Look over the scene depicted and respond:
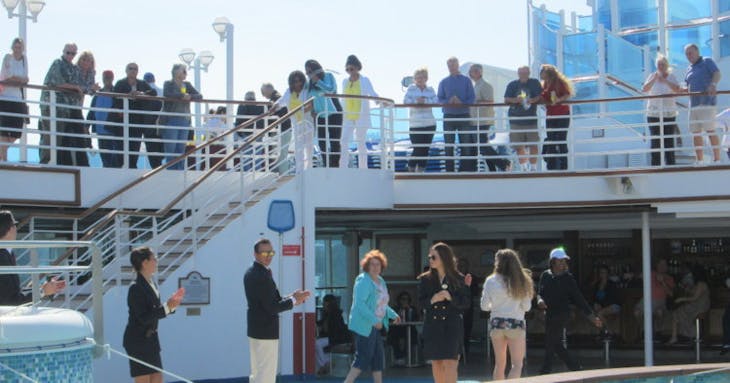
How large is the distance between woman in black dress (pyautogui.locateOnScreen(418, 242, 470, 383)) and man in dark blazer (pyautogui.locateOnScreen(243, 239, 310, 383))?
1.13m

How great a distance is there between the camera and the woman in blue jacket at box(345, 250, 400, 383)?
451 inches

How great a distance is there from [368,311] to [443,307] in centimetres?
106

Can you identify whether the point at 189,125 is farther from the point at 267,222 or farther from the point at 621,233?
the point at 621,233

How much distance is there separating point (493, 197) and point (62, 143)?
566cm

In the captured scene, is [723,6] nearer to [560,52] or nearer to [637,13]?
[637,13]

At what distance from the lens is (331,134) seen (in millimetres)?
15859

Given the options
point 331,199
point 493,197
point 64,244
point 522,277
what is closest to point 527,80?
point 493,197

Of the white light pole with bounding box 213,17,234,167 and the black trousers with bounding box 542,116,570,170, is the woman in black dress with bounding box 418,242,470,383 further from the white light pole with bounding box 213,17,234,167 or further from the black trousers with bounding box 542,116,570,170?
the white light pole with bounding box 213,17,234,167

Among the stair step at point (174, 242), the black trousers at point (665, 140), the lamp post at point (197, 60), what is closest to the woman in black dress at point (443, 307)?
the stair step at point (174, 242)

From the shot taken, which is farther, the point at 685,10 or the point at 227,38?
the point at 685,10

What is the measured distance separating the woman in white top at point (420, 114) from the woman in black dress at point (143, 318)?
682 centimetres

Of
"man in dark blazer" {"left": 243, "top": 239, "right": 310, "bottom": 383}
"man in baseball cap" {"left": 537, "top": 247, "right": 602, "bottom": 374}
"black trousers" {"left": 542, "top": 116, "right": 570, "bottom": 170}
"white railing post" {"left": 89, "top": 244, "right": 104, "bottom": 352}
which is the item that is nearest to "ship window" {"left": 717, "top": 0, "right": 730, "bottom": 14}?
"black trousers" {"left": 542, "top": 116, "right": 570, "bottom": 170}

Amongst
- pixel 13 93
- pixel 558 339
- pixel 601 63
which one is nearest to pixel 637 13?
pixel 601 63

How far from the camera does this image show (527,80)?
53.3 feet
